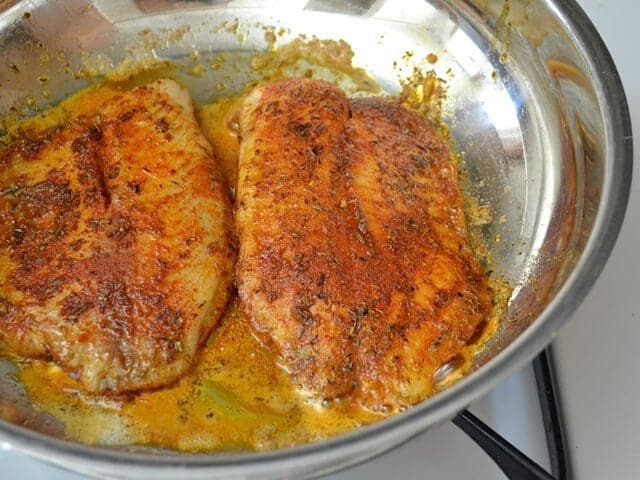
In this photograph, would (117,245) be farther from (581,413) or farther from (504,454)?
(581,413)

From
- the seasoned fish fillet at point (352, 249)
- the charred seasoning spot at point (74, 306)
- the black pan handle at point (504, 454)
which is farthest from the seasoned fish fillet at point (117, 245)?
the black pan handle at point (504, 454)

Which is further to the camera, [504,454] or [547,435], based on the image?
[547,435]

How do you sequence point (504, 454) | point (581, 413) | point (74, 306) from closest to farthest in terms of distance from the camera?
point (504, 454)
point (74, 306)
point (581, 413)

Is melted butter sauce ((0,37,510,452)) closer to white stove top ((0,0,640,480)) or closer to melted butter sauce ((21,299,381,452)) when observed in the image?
melted butter sauce ((21,299,381,452))

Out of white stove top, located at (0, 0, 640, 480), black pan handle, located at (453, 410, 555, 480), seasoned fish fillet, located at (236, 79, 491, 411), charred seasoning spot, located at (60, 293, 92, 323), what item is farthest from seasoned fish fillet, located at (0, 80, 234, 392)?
black pan handle, located at (453, 410, 555, 480)

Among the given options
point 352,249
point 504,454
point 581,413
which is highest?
point 352,249

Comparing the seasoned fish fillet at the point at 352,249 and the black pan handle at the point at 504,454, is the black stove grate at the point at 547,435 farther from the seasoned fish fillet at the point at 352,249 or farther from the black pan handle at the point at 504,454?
the seasoned fish fillet at the point at 352,249

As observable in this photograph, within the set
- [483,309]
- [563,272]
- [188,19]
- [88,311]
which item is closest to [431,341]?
[483,309]

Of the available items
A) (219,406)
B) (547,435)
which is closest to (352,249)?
(219,406)
